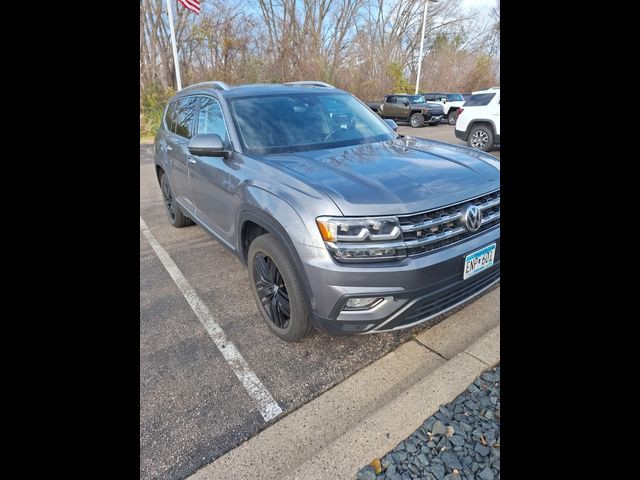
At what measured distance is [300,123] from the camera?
3.09 metres

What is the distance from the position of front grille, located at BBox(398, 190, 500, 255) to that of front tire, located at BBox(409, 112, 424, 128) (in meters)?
17.2

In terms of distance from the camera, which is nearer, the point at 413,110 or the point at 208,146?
the point at 208,146

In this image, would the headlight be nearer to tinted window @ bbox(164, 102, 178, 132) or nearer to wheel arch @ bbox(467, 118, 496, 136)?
tinted window @ bbox(164, 102, 178, 132)

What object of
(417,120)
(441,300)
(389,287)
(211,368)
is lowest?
(211,368)

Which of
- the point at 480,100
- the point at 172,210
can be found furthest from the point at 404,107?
the point at 172,210

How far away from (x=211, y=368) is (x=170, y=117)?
349 centimetres

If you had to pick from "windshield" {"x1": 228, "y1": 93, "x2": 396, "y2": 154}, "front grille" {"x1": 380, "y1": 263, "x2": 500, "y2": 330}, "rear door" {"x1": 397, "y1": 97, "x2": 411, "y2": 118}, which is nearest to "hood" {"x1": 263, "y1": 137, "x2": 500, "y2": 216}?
"windshield" {"x1": 228, "y1": 93, "x2": 396, "y2": 154}

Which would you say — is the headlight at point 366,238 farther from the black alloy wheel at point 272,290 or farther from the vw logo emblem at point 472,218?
the black alloy wheel at point 272,290

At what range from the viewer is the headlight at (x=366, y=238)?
6.28 ft

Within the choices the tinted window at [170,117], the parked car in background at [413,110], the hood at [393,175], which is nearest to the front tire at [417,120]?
the parked car in background at [413,110]

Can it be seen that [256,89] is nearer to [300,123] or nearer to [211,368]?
[300,123]
